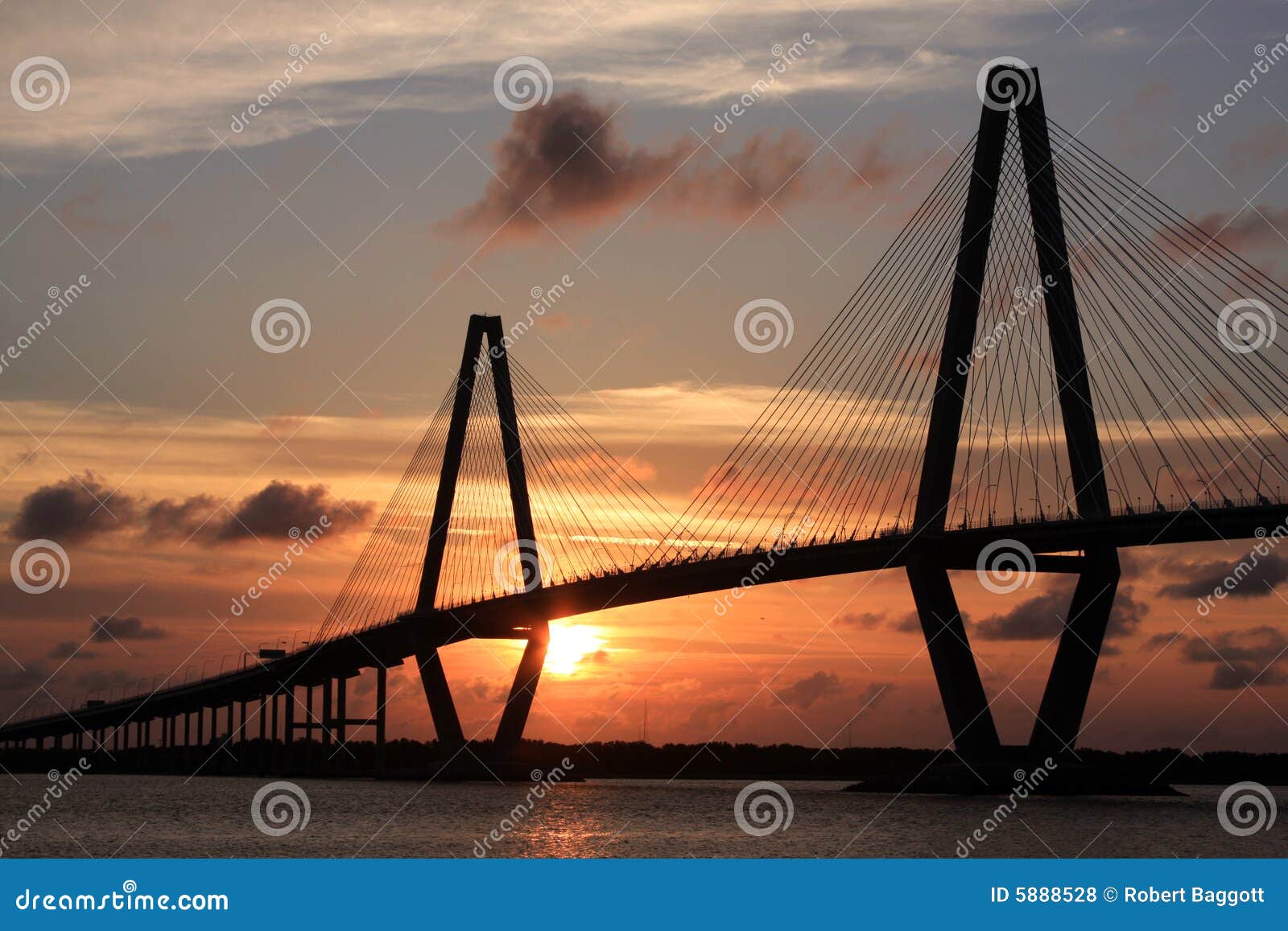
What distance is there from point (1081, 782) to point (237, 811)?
3089cm

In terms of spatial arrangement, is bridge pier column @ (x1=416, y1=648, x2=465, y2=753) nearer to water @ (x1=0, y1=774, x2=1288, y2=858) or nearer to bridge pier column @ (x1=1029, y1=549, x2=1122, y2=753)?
water @ (x1=0, y1=774, x2=1288, y2=858)

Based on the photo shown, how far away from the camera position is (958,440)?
162 feet

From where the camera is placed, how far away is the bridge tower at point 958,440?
49375 mm

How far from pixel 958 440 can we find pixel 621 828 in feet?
52.6

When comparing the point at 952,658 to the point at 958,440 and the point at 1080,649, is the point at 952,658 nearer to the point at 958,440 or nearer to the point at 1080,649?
the point at 1080,649

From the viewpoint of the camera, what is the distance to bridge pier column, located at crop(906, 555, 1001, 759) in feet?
164

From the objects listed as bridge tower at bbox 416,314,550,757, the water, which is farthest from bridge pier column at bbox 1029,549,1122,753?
bridge tower at bbox 416,314,550,757

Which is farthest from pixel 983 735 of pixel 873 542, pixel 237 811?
pixel 237 811

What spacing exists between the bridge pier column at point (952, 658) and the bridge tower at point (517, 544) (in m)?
23.0

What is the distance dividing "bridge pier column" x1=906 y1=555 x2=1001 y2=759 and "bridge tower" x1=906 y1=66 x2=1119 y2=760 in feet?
0.11

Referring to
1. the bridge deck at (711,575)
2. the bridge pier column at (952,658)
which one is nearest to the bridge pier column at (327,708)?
the bridge deck at (711,575)

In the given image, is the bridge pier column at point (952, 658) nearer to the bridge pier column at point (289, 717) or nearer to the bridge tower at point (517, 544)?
the bridge tower at point (517, 544)

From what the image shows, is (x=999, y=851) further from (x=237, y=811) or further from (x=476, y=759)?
(x=476, y=759)

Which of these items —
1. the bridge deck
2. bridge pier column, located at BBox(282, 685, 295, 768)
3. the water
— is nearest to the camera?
the water
